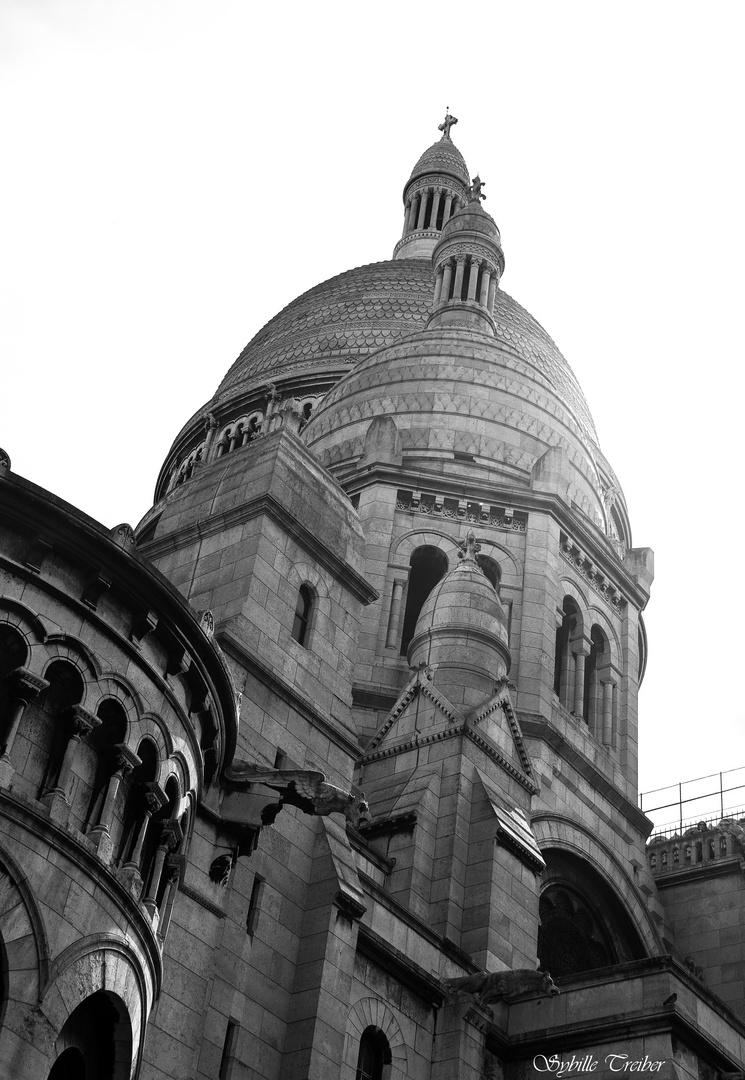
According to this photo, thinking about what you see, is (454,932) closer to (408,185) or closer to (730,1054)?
(730,1054)

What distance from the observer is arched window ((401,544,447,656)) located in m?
39.0

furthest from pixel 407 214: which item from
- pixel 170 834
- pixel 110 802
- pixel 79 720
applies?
pixel 110 802

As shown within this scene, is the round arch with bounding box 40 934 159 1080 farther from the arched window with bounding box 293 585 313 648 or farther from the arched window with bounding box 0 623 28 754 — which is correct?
the arched window with bounding box 293 585 313 648

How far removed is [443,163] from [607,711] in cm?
4749

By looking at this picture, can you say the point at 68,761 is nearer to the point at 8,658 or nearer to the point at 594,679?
the point at 8,658

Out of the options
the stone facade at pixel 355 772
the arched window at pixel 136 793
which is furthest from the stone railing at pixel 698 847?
the arched window at pixel 136 793

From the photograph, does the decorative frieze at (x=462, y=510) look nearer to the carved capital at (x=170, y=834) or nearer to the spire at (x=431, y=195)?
the carved capital at (x=170, y=834)

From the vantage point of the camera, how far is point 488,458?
42719 mm

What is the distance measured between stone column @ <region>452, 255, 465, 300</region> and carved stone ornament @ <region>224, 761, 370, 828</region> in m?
31.2

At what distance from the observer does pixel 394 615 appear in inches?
1480

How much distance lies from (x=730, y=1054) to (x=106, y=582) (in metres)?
12.3

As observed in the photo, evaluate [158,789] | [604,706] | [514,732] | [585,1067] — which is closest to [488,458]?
[604,706]

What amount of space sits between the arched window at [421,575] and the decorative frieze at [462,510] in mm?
1167

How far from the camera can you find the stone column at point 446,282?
51.6 meters
